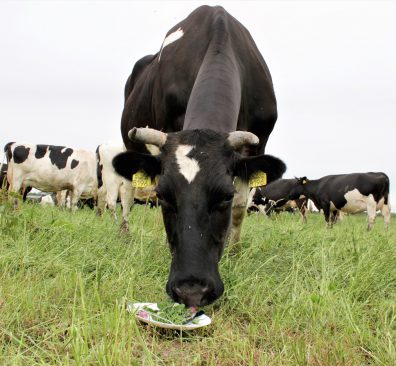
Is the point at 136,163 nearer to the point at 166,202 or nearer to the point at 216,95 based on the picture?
the point at 166,202

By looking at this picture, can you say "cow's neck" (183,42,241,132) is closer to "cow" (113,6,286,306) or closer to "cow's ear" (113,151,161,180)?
"cow" (113,6,286,306)

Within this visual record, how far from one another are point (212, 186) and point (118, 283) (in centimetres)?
96

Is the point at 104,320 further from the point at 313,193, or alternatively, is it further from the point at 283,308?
the point at 313,193

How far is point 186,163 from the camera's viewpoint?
139 inches

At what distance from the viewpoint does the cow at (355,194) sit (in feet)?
55.9

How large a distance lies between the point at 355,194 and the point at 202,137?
14.8 meters

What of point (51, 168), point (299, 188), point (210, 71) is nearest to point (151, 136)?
point (210, 71)

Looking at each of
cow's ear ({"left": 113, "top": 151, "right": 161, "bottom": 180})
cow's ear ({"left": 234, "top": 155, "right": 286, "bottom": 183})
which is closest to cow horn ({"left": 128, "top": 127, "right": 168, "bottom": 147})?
cow's ear ({"left": 113, "top": 151, "right": 161, "bottom": 180})

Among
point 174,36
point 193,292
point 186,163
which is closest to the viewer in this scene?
point 193,292

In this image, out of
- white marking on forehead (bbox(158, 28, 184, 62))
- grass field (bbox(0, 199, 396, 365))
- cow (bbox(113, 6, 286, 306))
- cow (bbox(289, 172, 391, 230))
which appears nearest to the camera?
grass field (bbox(0, 199, 396, 365))

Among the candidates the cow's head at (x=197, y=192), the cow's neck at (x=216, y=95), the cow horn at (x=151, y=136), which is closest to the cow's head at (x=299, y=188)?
the cow's neck at (x=216, y=95)

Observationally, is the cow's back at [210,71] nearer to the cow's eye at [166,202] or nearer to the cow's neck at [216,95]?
the cow's neck at [216,95]

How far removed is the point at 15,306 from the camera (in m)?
2.92

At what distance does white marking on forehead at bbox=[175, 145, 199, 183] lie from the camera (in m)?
3.45
